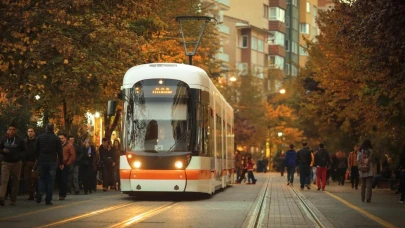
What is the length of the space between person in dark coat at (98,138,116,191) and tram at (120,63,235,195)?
798 centimetres

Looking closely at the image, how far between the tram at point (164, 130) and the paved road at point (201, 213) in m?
0.63

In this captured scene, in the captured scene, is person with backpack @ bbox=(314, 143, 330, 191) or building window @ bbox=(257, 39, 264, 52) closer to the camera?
person with backpack @ bbox=(314, 143, 330, 191)

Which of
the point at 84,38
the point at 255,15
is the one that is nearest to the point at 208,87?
the point at 84,38

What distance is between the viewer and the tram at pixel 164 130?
27453 millimetres

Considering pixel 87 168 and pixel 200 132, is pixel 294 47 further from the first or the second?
pixel 200 132

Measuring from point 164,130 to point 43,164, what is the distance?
11.8 feet

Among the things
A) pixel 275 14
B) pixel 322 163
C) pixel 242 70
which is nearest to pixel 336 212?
pixel 322 163

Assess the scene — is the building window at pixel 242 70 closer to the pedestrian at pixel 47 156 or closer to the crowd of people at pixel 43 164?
the crowd of people at pixel 43 164

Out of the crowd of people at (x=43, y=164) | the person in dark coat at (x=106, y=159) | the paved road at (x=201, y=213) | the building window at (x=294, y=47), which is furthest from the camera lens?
the building window at (x=294, y=47)

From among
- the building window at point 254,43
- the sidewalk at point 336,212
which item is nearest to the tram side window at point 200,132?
the sidewalk at point 336,212

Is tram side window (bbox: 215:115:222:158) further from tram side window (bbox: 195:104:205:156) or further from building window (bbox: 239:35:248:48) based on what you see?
building window (bbox: 239:35:248:48)

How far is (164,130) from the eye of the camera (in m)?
27.7

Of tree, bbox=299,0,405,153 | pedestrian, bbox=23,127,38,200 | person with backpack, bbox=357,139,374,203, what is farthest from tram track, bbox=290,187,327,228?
pedestrian, bbox=23,127,38,200

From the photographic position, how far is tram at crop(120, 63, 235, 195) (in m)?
27.5
